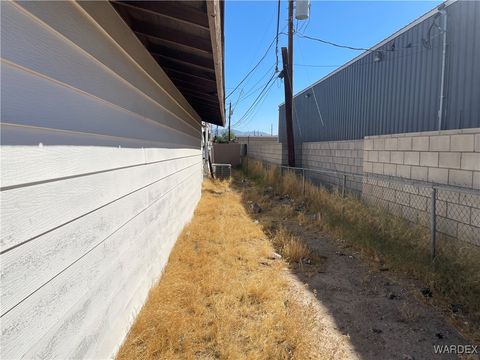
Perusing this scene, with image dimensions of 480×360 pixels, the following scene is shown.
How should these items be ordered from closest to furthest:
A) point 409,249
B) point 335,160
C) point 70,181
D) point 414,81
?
point 70,181 < point 409,249 < point 414,81 < point 335,160

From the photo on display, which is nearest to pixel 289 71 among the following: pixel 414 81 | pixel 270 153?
pixel 270 153

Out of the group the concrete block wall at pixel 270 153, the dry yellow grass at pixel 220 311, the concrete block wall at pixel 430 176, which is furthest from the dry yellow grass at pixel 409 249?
the concrete block wall at pixel 270 153

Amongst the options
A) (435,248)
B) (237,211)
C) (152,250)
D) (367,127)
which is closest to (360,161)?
(367,127)

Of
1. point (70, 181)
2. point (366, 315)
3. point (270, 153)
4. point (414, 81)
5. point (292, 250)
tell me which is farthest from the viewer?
point (270, 153)

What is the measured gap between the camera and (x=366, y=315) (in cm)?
316

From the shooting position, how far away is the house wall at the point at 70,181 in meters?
1.21

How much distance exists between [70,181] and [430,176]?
5.37 meters

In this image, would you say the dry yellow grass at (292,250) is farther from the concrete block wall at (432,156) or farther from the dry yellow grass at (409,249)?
the concrete block wall at (432,156)

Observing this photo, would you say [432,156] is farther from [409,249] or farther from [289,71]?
[289,71]

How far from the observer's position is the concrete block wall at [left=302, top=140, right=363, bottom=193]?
8938 millimetres

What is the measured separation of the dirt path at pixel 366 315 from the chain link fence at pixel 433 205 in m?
1.05

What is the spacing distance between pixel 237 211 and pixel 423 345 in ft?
17.4

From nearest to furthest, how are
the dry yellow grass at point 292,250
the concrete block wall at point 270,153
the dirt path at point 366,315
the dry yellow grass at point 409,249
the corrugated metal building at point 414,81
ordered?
the dirt path at point 366,315 < the dry yellow grass at point 409,249 < the dry yellow grass at point 292,250 < the corrugated metal building at point 414,81 < the concrete block wall at point 270,153

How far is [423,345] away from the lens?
8.76 feet
